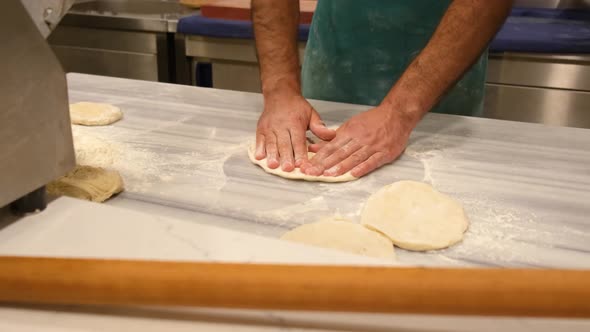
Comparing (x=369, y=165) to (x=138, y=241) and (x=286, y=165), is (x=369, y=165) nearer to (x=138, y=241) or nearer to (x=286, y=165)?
(x=286, y=165)

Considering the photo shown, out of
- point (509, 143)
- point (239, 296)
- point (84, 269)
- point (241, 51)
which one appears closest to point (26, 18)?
point (84, 269)

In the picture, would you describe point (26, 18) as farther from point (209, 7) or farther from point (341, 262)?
point (209, 7)

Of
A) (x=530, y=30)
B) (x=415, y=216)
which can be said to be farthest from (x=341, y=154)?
(x=530, y=30)

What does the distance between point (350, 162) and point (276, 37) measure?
0.59 m

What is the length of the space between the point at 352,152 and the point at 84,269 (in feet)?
2.26

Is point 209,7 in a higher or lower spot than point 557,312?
higher

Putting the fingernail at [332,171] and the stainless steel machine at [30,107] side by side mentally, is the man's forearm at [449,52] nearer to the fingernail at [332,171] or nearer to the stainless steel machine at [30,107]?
the fingernail at [332,171]

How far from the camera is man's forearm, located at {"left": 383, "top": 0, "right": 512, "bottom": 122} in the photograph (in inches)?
49.5

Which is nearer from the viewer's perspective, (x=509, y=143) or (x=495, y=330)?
(x=495, y=330)

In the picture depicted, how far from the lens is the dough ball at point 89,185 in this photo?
3.26ft

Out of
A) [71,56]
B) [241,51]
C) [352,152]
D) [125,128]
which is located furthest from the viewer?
[71,56]

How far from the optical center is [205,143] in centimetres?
131

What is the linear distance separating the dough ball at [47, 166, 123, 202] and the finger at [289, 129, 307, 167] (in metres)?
0.37

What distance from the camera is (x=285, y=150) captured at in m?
1.22
